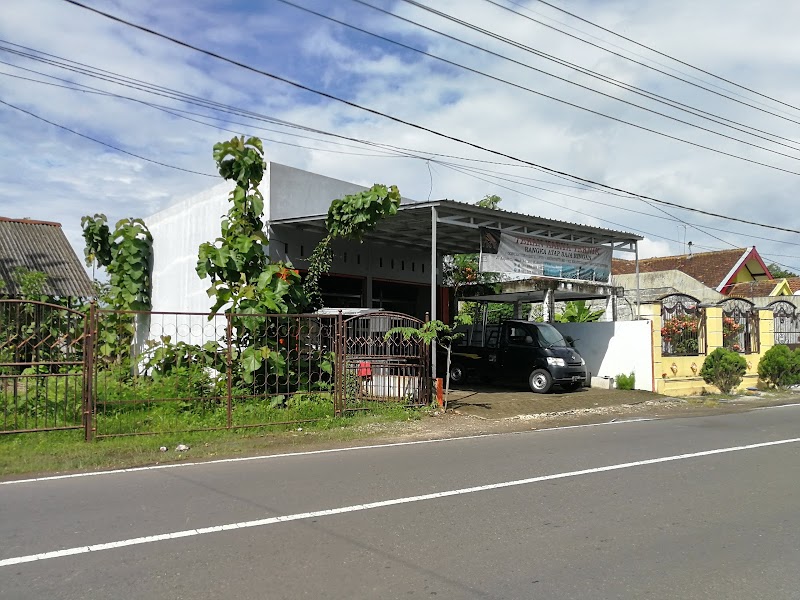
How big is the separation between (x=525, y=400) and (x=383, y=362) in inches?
156

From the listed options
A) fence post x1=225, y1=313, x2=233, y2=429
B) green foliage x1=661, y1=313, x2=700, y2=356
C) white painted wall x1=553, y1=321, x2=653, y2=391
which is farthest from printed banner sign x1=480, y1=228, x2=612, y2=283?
fence post x1=225, y1=313, x2=233, y2=429

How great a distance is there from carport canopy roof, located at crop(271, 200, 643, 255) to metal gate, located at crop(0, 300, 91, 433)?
6549mm

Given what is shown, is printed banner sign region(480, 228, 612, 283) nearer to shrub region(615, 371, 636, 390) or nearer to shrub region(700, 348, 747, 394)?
shrub region(615, 371, 636, 390)

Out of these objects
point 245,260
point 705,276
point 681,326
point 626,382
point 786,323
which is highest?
point 705,276

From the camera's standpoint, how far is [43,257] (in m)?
25.1

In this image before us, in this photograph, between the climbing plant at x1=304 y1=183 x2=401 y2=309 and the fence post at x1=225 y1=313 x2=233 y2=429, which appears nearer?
the fence post at x1=225 y1=313 x2=233 y2=429

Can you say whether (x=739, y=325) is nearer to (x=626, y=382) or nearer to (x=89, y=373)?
(x=626, y=382)

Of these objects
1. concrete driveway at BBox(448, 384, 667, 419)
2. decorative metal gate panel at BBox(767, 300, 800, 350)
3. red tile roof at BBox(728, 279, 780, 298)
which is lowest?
concrete driveway at BBox(448, 384, 667, 419)

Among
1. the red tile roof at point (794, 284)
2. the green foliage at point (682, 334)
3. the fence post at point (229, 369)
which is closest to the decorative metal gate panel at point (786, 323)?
the green foliage at point (682, 334)

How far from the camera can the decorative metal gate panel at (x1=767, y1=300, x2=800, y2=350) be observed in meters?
22.4

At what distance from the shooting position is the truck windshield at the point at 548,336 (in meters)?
17.2

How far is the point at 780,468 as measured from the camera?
823 centimetres

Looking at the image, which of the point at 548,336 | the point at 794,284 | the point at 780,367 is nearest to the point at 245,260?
the point at 548,336

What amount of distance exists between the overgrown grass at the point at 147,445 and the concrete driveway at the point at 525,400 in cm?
317
